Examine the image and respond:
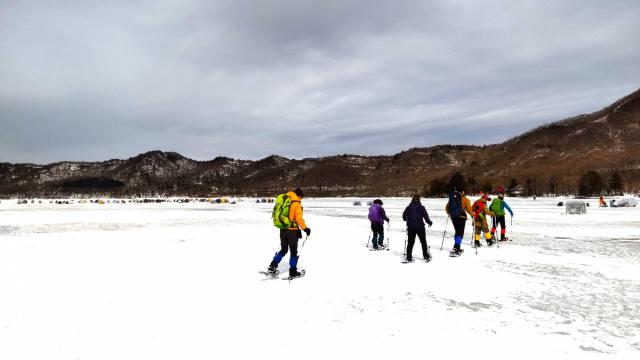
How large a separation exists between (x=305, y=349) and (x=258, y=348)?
61 cm

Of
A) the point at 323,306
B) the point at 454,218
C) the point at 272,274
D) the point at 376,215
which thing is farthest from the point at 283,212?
the point at 454,218

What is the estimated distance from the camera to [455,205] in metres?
13.5

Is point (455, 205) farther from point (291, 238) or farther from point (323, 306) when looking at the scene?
point (323, 306)

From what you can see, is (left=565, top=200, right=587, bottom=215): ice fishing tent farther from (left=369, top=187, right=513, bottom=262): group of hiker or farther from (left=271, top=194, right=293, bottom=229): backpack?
(left=271, top=194, right=293, bottom=229): backpack

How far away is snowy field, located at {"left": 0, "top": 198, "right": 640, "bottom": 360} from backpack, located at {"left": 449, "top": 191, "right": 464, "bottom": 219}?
139cm

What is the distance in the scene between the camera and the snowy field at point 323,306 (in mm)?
5414

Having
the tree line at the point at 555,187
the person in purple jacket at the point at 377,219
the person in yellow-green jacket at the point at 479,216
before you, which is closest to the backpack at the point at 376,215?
the person in purple jacket at the point at 377,219

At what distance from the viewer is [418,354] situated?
203 inches

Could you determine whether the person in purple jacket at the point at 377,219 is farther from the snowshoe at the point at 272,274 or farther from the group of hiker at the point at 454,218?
the snowshoe at the point at 272,274

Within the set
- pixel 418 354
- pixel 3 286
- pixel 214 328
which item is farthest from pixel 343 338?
pixel 3 286

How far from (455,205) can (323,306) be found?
761 cm

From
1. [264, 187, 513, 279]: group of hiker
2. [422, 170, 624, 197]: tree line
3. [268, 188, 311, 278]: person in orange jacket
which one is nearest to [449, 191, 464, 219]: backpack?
[264, 187, 513, 279]: group of hiker

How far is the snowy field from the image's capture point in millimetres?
5414

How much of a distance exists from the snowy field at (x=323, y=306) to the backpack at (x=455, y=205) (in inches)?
54.6
